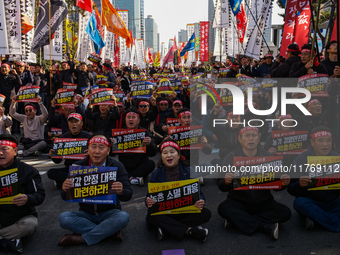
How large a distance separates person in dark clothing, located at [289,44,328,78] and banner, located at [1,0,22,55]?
7454 mm

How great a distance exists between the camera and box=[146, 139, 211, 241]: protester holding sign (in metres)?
3.83

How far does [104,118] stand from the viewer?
24.5ft

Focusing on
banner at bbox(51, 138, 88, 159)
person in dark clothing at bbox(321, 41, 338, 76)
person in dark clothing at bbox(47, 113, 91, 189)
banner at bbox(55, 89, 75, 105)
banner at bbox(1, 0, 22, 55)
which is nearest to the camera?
banner at bbox(51, 138, 88, 159)

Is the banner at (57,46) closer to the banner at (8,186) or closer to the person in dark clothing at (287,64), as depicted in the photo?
the person in dark clothing at (287,64)

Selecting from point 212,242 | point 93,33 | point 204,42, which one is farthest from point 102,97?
point 204,42

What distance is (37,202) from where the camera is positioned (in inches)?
149

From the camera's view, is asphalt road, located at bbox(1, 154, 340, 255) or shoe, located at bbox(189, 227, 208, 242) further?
shoe, located at bbox(189, 227, 208, 242)

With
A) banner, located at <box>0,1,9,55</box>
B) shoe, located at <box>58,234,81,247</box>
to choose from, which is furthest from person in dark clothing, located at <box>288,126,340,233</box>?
banner, located at <box>0,1,9,55</box>

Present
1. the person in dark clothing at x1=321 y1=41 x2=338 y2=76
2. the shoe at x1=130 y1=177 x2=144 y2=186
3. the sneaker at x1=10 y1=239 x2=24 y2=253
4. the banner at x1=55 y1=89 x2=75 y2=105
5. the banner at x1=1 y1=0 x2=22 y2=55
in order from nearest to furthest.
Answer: the sneaker at x1=10 y1=239 x2=24 y2=253, the shoe at x1=130 y1=177 x2=144 y2=186, the person in dark clothing at x1=321 y1=41 x2=338 y2=76, the banner at x1=55 y1=89 x2=75 y2=105, the banner at x1=1 y1=0 x2=22 y2=55

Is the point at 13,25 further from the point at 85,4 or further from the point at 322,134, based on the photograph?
the point at 322,134

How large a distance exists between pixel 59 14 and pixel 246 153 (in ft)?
29.8

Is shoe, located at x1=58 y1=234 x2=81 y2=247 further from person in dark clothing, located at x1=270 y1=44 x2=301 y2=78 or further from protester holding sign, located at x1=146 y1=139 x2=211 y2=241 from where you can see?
person in dark clothing, located at x1=270 y1=44 x2=301 y2=78

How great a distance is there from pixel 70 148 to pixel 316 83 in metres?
4.51

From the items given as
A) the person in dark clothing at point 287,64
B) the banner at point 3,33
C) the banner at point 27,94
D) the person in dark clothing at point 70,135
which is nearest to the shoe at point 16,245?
the person in dark clothing at point 70,135
